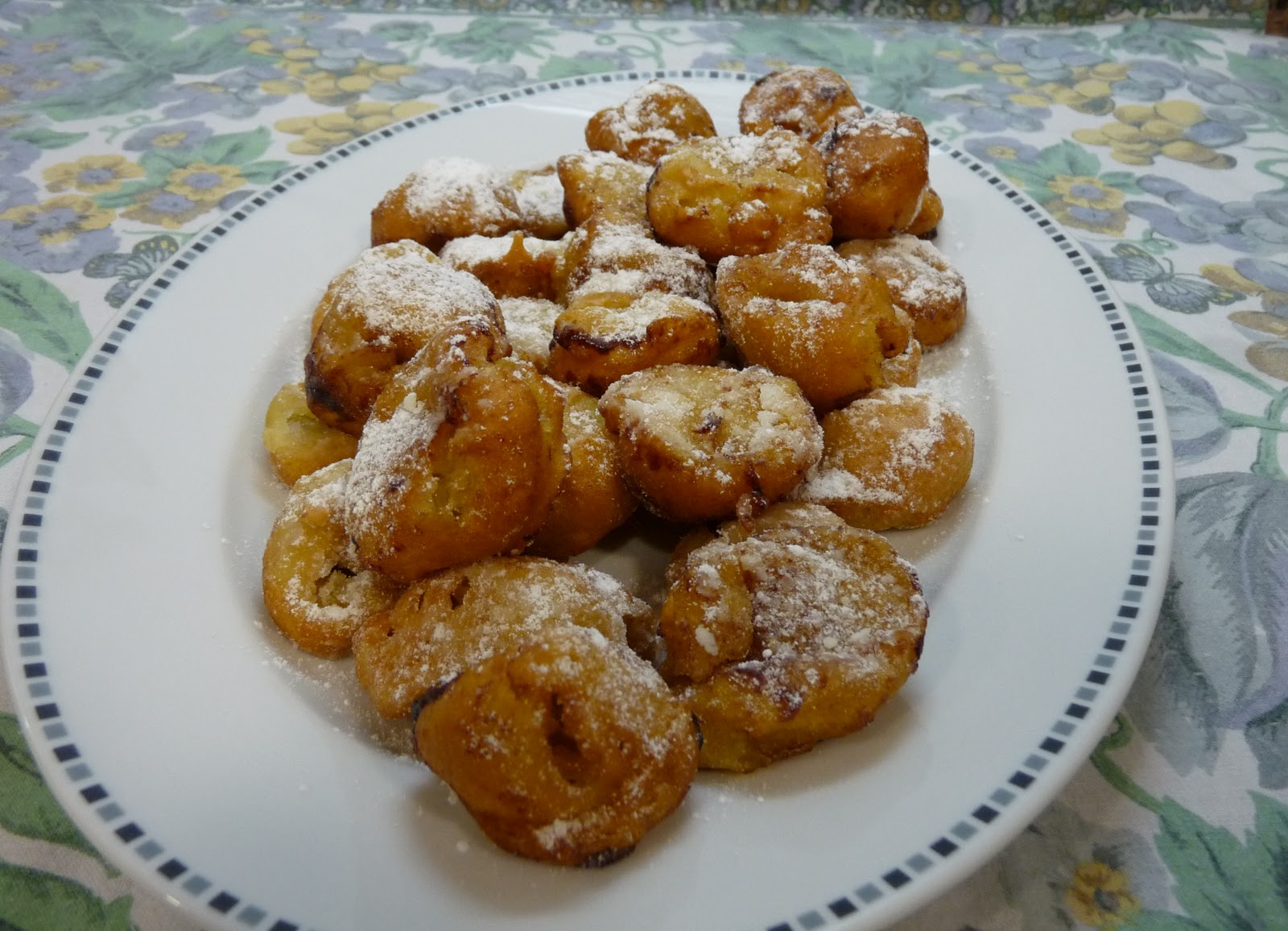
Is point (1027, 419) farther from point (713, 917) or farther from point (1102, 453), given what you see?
point (713, 917)

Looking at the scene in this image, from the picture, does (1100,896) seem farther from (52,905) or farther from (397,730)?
(52,905)

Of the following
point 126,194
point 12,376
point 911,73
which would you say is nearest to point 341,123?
point 126,194

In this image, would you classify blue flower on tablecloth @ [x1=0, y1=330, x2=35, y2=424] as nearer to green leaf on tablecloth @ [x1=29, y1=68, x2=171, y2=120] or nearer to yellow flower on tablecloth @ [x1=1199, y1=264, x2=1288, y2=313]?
green leaf on tablecloth @ [x1=29, y1=68, x2=171, y2=120]

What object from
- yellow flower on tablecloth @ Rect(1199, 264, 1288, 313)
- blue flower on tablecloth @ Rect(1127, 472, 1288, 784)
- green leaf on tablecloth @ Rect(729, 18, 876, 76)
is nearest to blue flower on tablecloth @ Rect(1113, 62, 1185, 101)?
green leaf on tablecloth @ Rect(729, 18, 876, 76)

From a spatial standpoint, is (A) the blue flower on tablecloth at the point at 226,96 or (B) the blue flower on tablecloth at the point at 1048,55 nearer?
(A) the blue flower on tablecloth at the point at 226,96

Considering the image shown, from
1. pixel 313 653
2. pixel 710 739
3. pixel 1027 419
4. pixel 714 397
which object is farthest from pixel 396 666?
pixel 1027 419

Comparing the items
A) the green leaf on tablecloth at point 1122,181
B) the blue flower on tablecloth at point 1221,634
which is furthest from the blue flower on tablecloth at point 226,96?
the blue flower on tablecloth at point 1221,634

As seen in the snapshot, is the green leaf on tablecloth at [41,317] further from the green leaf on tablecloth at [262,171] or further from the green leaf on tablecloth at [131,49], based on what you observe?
the green leaf on tablecloth at [131,49]
